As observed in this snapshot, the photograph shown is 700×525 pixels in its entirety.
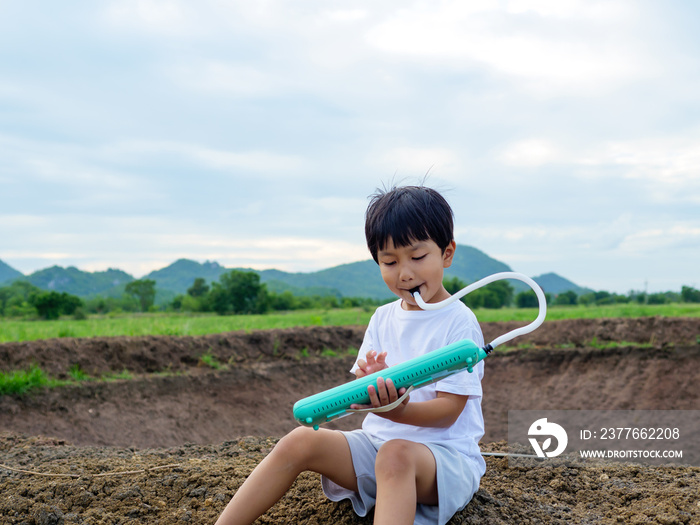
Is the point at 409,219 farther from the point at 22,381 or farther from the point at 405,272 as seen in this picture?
the point at 22,381

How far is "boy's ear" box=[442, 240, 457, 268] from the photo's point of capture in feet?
8.52

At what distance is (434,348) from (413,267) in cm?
41

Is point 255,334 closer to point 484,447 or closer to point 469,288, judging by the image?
point 484,447

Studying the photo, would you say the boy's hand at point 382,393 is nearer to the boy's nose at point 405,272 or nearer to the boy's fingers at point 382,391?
the boy's fingers at point 382,391

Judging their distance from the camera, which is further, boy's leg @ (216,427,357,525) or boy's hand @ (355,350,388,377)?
boy's leg @ (216,427,357,525)

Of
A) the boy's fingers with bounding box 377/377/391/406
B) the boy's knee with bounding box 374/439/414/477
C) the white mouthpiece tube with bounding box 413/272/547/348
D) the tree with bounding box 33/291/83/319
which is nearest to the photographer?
the boy's fingers with bounding box 377/377/391/406

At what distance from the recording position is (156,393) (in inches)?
299

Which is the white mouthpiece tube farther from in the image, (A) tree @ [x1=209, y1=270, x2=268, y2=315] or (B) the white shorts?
(A) tree @ [x1=209, y1=270, x2=268, y2=315]

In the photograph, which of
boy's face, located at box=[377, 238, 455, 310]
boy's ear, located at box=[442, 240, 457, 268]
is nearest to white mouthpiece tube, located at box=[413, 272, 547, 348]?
boy's face, located at box=[377, 238, 455, 310]

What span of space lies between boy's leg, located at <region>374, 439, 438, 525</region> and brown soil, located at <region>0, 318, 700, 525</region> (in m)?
0.58

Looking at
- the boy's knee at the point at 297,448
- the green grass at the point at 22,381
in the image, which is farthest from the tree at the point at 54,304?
the boy's knee at the point at 297,448

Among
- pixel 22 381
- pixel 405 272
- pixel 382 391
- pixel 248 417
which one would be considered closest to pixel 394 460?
pixel 382 391

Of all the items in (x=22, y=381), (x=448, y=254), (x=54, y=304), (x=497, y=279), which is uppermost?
(x=448, y=254)

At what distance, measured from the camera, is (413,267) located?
2455 millimetres
